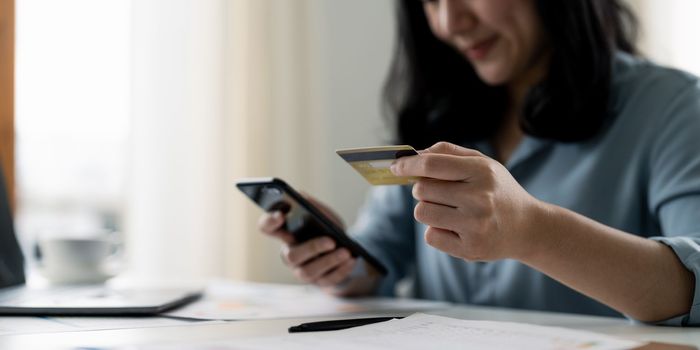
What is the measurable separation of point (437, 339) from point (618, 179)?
1.92 feet

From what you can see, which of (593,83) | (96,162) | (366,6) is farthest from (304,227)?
(366,6)

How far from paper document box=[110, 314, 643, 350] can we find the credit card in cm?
16

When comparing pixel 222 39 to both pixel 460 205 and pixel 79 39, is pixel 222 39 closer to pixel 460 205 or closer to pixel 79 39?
pixel 79 39

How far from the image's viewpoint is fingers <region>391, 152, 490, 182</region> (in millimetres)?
680

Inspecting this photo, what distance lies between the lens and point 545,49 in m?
1.28

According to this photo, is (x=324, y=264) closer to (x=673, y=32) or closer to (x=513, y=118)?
(x=513, y=118)

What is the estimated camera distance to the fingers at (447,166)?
680 mm

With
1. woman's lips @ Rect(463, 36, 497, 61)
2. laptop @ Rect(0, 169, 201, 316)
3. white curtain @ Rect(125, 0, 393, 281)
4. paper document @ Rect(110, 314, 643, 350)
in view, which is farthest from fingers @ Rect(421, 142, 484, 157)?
white curtain @ Rect(125, 0, 393, 281)

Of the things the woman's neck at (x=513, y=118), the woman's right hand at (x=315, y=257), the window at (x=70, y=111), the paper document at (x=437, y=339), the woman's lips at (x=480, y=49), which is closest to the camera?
the paper document at (x=437, y=339)

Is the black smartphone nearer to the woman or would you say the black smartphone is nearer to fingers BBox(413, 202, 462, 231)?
the woman

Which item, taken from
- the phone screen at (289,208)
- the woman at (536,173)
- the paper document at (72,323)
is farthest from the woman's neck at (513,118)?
the paper document at (72,323)

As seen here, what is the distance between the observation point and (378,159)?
71 centimetres

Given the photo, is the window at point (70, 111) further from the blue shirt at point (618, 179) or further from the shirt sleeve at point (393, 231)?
the blue shirt at point (618, 179)

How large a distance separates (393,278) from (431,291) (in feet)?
0.26
